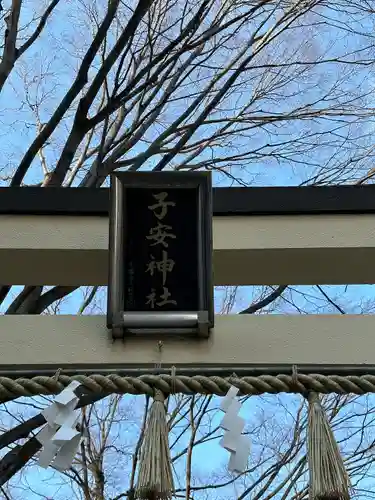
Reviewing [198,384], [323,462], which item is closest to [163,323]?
[198,384]

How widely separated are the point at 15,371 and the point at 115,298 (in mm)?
303

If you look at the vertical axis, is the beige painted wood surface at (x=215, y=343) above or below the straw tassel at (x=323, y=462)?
above

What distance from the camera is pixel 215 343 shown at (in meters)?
1.58

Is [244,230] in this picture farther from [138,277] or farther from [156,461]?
[156,461]

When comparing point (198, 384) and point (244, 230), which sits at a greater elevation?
point (244, 230)

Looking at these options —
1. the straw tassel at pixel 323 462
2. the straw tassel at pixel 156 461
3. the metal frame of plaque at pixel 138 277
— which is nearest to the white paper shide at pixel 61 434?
the straw tassel at pixel 156 461

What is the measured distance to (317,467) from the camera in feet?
4.09

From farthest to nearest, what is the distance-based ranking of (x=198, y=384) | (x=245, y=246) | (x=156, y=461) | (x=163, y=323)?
1. (x=245, y=246)
2. (x=163, y=323)
3. (x=198, y=384)
4. (x=156, y=461)

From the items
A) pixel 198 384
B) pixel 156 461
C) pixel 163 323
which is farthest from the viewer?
pixel 163 323

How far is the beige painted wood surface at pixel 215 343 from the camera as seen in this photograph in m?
1.56

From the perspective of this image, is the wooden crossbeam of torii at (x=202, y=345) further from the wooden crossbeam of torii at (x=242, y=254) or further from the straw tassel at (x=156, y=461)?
the straw tassel at (x=156, y=461)

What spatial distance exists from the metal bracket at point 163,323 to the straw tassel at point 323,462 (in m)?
0.34

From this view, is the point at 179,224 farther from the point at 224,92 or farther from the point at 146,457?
the point at 224,92

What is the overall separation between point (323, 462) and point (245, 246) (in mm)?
696
